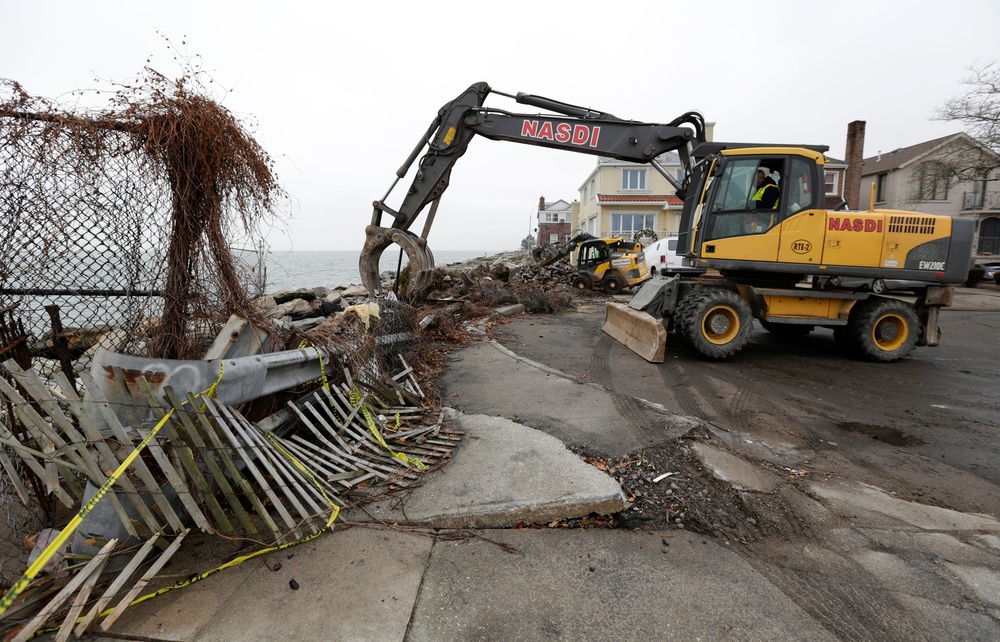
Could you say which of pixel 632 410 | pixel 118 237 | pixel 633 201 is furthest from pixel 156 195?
pixel 633 201

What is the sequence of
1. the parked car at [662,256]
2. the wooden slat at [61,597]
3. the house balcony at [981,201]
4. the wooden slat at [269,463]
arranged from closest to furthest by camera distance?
the wooden slat at [61,597]
the wooden slat at [269,463]
the parked car at [662,256]
the house balcony at [981,201]

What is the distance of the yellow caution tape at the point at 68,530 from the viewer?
176cm

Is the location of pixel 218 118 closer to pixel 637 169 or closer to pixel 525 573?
pixel 525 573

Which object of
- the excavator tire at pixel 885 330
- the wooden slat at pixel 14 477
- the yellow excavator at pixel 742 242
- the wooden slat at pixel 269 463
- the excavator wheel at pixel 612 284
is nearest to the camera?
the wooden slat at pixel 14 477

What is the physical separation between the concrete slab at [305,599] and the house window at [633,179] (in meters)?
32.7

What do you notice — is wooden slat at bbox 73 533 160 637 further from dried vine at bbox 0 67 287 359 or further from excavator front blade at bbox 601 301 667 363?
excavator front blade at bbox 601 301 667 363

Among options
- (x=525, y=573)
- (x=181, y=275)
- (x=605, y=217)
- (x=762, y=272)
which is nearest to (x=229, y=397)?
(x=181, y=275)

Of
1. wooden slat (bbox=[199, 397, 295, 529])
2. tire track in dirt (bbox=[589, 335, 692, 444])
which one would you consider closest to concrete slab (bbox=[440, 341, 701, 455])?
tire track in dirt (bbox=[589, 335, 692, 444])

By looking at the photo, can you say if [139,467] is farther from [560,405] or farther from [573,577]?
[560,405]

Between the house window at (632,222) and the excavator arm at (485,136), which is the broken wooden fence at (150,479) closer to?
the excavator arm at (485,136)

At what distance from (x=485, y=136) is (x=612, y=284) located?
9.75m

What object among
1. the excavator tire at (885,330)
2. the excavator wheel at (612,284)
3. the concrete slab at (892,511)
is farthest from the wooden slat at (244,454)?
the excavator wheel at (612,284)

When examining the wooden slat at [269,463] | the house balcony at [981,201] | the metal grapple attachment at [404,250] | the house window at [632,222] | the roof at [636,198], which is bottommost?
the wooden slat at [269,463]

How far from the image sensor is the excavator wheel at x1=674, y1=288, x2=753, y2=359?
684 centimetres
